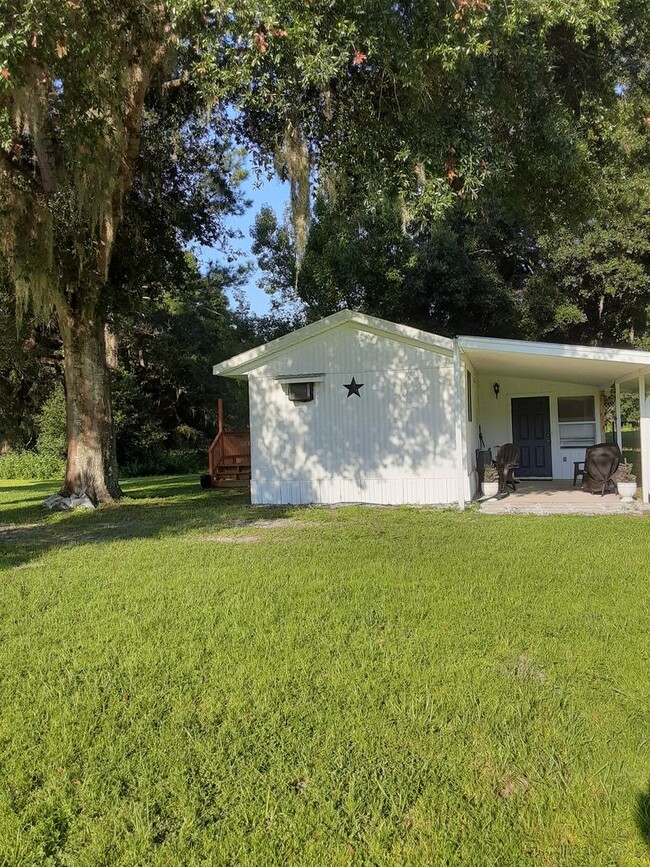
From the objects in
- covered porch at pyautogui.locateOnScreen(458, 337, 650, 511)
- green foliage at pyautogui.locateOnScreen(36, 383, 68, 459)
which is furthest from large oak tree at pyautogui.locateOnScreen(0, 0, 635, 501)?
green foliage at pyautogui.locateOnScreen(36, 383, 68, 459)

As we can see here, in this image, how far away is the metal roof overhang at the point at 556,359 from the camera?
868 cm

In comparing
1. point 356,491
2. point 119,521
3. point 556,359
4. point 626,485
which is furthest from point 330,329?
point 626,485

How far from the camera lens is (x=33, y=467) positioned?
23.4 meters

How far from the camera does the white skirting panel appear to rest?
10.3 metres

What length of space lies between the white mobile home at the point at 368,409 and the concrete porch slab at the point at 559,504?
1.84 feet

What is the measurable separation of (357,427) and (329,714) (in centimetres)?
797

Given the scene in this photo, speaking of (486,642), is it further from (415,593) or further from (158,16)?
(158,16)

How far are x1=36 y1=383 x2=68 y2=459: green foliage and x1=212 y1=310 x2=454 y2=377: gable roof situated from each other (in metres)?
14.3

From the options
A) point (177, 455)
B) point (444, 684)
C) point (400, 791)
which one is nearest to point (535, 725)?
point (444, 684)

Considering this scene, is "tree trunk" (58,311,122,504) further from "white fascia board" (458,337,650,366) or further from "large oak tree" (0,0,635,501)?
"white fascia board" (458,337,650,366)

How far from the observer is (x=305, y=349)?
1090cm

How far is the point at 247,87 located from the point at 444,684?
643cm

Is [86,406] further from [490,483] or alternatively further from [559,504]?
[559,504]

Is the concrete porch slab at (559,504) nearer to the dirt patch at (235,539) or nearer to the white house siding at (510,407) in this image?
the white house siding at (510,407)
